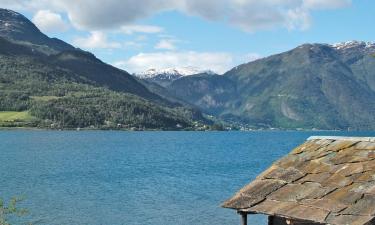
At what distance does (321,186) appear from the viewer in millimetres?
15695

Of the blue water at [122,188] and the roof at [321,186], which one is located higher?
the roof at [321,186]

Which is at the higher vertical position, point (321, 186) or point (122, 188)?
point (321, 186)

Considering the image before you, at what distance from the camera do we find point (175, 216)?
60.8 m

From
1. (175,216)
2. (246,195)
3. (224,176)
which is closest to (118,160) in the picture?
(224,176)

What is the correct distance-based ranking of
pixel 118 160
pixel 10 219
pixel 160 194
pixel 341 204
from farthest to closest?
pixel 118 160 → pixel 160 194 → pixel 10 219 → pixel 341 204

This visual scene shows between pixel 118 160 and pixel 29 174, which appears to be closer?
pixel 29 174

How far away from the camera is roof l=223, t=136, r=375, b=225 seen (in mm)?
14305

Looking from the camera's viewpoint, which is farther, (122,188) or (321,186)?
(122,188)

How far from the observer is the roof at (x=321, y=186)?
14.3 metres

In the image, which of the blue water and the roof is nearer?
the roof

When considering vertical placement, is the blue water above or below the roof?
below

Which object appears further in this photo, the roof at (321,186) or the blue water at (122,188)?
the blue water at (122,188)

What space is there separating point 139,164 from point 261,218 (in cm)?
8309

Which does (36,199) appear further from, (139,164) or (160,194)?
(139,164)
